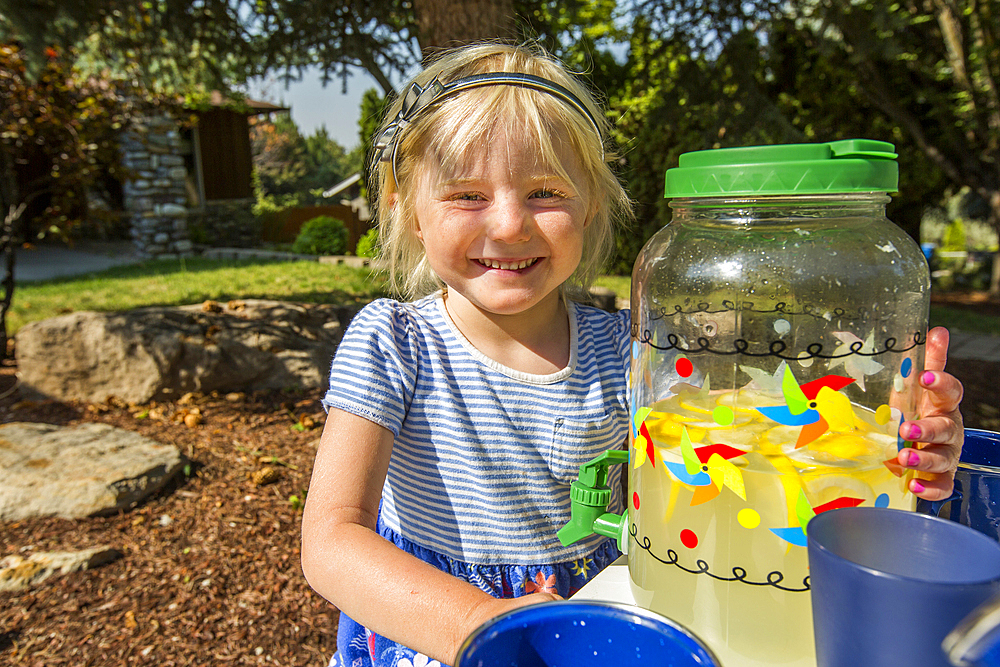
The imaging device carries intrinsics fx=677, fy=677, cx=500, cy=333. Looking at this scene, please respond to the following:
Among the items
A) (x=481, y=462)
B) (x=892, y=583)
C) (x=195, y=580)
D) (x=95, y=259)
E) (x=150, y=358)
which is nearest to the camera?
(x=892, y=583)

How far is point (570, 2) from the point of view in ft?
11.9

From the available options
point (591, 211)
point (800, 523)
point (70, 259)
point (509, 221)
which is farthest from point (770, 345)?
point (70, 259)

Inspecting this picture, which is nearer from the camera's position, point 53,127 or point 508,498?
point 508,498

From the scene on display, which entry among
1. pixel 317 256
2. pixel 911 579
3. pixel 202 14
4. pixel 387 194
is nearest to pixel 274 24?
pixel 202 14

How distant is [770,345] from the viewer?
3.25 feet

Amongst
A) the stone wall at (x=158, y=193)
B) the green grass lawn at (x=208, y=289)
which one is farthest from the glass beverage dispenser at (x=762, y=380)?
the stone wall at (x=158, y=193)

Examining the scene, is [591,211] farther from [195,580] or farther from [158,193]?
[158,193]

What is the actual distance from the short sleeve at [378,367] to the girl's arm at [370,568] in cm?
3

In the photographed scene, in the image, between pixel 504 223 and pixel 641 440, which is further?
pixel 504 223

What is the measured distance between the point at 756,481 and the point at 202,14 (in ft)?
16.4

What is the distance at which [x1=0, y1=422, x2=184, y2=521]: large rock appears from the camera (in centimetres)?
338

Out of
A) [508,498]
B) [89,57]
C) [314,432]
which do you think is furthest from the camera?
[89,57]

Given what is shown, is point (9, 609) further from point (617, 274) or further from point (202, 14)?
point (617, 274)

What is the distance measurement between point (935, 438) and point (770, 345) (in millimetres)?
238
